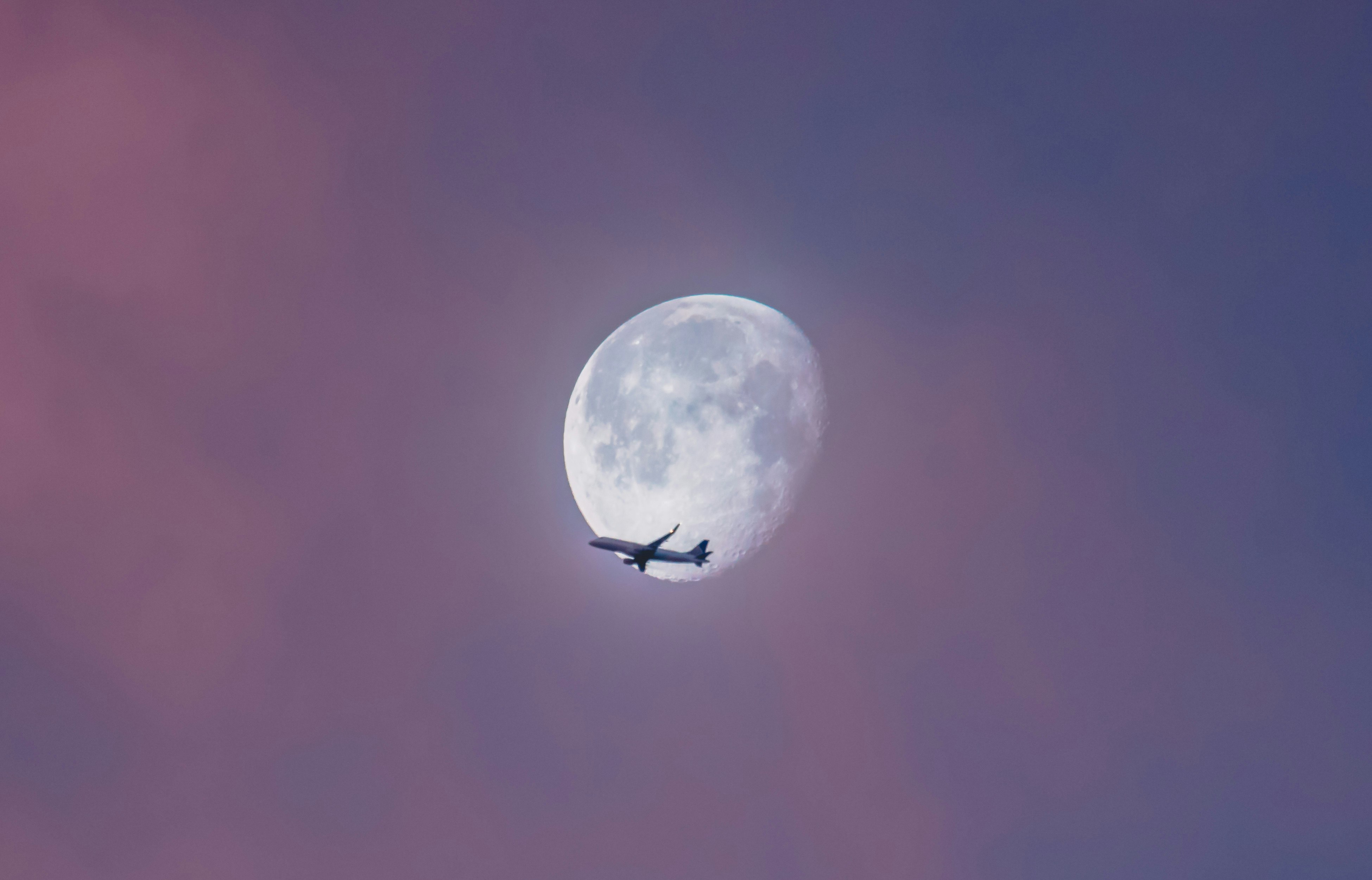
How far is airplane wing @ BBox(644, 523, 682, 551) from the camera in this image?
50188mm

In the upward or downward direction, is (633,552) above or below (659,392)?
below

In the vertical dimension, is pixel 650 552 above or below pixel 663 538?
below

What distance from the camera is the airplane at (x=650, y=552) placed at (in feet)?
161

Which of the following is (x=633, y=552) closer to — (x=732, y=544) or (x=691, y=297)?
(x=732, y=544)

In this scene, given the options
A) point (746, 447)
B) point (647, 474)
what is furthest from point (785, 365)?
point (647, 474)

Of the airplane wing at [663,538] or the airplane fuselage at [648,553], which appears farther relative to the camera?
the airplane wing at [663,538]

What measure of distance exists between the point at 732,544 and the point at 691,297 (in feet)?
47.5

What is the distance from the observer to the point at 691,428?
51.8 meters

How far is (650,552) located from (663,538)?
144cm

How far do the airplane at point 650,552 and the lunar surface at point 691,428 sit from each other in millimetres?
565

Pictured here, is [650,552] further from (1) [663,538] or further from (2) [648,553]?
(1) [663,538]

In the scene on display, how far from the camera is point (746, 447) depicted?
51.8m

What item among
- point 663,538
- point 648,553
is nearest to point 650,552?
point 648,553

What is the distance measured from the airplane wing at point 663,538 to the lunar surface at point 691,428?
39 cm
